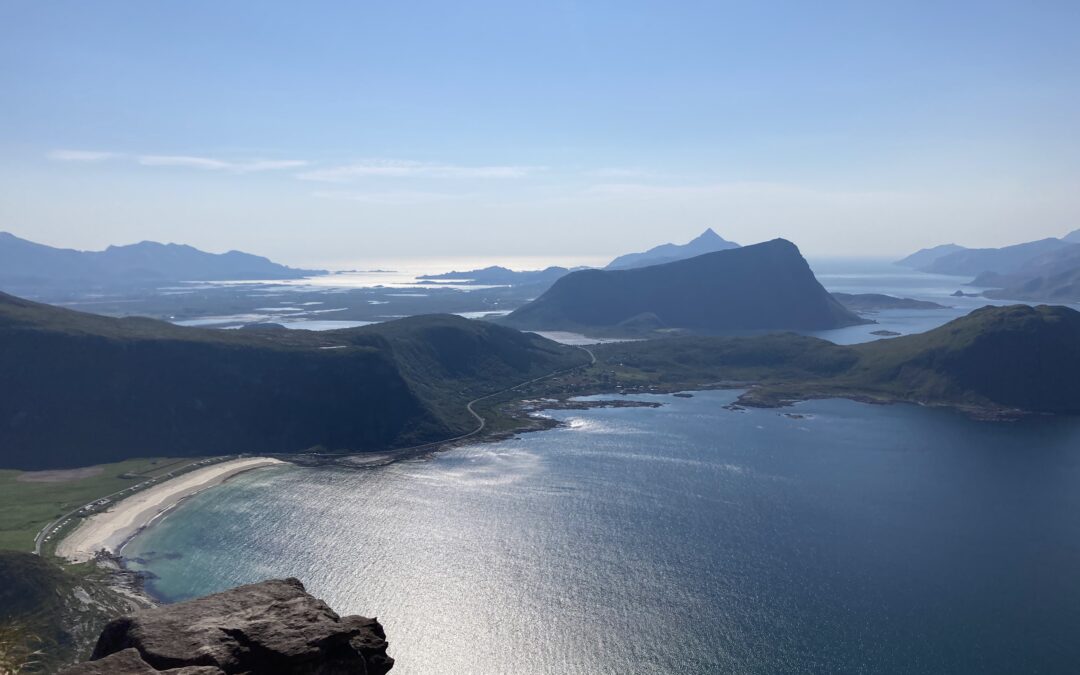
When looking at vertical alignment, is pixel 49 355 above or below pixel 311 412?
above

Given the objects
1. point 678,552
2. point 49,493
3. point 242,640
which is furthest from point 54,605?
point 678,552

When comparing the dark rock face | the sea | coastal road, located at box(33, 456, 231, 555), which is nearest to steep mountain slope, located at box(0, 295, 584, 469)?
coastal road, located at box(33, 456, 231, 555)

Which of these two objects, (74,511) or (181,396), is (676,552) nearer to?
(74,511)

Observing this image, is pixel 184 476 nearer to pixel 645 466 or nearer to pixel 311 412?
pixel 311 412

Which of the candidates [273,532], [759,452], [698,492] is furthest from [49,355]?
[759,452]

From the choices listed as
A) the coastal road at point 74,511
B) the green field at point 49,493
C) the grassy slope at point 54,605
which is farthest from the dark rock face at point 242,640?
the green field at point 49,493

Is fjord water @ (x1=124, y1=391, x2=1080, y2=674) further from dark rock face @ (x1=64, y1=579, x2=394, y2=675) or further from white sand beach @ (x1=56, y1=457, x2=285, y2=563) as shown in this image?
dark rock face @ (x1=64, y1=579, x2=394, y2=675)

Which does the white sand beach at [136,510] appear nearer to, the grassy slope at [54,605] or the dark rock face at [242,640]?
the grassy slope at [54,605]
